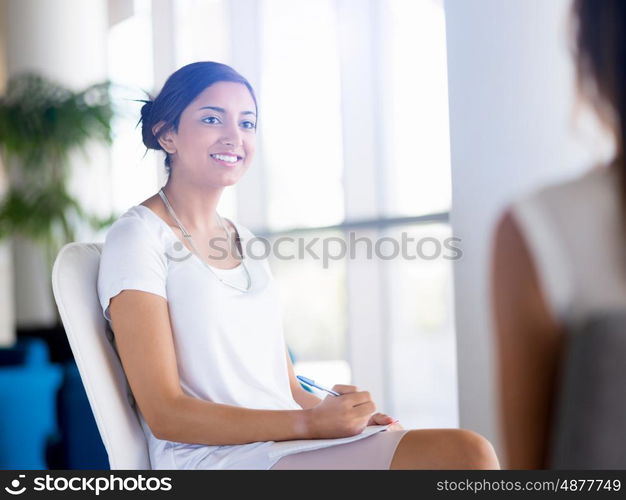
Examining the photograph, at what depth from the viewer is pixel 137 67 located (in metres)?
3.05

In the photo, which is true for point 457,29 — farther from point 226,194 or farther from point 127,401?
point 226,194

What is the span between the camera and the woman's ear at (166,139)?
108 cm

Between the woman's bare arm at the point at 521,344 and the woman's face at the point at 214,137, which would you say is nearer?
the woman's bare arm at the point at 521,344

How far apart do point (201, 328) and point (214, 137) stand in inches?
9.8

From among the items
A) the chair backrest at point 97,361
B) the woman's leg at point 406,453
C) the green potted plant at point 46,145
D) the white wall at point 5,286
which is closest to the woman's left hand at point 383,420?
the woman's leg at point 406,453

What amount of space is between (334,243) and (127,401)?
1.83 metres

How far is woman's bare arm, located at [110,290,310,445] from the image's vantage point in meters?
0.95

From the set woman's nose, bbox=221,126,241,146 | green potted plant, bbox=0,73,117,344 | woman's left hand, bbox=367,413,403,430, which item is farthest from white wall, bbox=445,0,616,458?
green potted plant, bbox=0,73,117,344

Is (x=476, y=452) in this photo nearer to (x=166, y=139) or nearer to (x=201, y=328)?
(x=201, y=328)

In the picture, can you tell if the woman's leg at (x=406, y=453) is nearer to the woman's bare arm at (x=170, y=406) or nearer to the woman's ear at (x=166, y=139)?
the woman's bare arm at (x=170, y=406)

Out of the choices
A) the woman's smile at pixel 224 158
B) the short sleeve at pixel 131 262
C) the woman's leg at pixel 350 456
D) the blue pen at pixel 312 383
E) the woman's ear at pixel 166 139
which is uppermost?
the woman's ear at pixel 166 139

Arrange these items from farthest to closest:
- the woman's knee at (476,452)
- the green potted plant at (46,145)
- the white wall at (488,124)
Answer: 1. the green potted plant at (46,145)
2. the white wall at (488,124)
3. the woman's knee at (476,452)

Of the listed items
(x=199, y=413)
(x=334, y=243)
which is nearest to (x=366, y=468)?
(x=199, y=413)

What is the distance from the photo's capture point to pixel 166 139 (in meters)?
1.08
